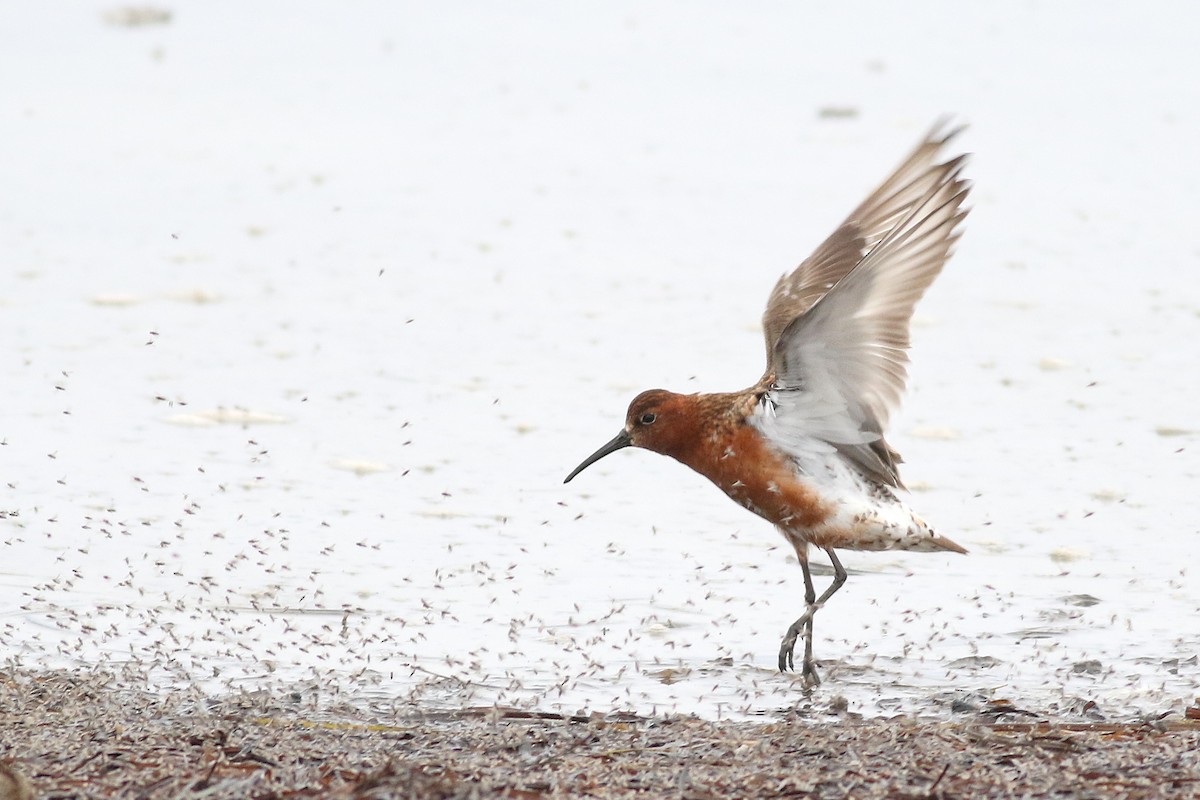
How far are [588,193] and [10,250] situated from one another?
12.6 ft

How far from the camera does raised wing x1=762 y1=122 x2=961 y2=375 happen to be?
6.57m

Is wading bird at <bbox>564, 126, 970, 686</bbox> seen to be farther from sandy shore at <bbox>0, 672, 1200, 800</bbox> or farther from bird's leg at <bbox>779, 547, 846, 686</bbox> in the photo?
sandy shore at <bbox>0, 672, 1200, 800</bbox>

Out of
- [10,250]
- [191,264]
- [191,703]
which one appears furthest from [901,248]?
[10,250]

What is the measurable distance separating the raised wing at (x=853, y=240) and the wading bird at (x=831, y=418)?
0.06 meters

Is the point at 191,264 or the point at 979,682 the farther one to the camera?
the point at 191,264

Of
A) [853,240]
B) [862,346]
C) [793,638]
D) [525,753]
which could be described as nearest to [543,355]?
[853,240]

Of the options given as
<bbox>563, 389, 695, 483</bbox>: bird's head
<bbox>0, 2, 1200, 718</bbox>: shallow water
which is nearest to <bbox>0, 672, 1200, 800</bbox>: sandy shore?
<bbox>0, 2, 1200, 718</bbox>: shallow water

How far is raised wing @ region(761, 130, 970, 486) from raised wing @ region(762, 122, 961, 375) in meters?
0.46

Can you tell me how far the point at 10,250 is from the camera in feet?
34.3

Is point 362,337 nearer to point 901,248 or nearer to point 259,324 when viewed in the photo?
point 259,324

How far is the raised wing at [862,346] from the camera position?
560 centimetres

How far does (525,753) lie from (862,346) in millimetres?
2011

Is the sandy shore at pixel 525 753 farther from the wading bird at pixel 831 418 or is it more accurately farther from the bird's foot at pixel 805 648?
the wading bird at pixel 831 418

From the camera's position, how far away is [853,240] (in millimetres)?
6891
